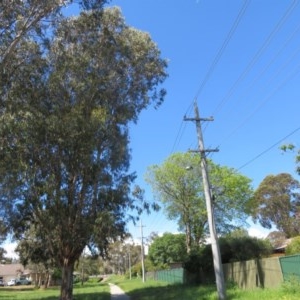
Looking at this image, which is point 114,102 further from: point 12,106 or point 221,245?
point 221,245

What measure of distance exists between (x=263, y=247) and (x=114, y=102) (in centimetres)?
1452

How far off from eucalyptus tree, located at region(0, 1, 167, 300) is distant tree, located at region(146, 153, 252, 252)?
24482 mm

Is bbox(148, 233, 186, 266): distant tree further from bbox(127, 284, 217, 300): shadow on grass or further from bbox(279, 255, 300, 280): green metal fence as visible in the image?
bbox(279, 255, 300, 280): green metal fence

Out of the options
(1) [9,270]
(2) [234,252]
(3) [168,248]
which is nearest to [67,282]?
(2) [234,252]

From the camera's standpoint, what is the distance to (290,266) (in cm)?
1911

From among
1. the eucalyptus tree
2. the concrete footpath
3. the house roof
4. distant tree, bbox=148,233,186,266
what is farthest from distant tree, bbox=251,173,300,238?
the house roof

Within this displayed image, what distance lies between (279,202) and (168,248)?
19.5 m

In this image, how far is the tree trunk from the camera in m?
27.2

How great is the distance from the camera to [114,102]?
28.4 m

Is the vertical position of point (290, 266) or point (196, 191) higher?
point (196, 191)

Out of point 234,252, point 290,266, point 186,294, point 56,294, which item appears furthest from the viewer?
point 56,294

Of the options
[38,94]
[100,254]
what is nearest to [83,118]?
[38,94]

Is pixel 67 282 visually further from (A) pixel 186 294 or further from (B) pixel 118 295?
(B) pixel 118 295

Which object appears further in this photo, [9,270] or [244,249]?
[9,270]
